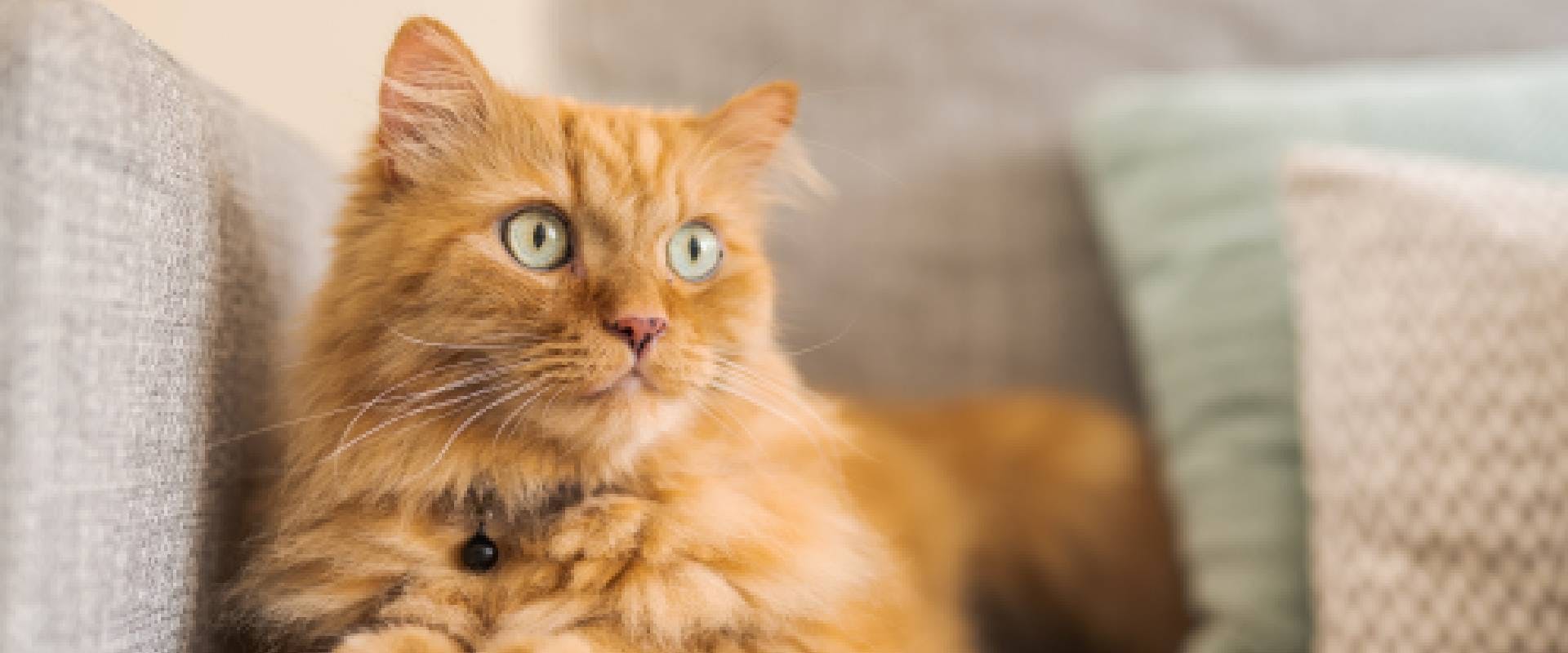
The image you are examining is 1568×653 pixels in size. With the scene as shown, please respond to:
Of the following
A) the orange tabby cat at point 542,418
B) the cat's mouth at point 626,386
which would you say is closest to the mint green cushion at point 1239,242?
the orange tabby cat at point 542,418

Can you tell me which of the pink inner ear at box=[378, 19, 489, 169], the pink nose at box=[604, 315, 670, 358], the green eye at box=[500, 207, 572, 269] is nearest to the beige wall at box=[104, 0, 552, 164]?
the pink inner ear at box=[378, 19, 489, 169]

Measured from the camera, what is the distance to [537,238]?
89 cm

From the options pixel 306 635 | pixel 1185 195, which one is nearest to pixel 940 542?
pixel 1185 195

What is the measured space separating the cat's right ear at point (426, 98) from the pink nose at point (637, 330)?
25cm

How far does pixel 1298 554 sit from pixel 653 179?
866mm

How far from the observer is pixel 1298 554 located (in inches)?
49.1

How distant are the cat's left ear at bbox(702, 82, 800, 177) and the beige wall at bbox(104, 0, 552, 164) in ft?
0.66

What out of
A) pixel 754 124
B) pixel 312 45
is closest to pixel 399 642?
pixel 754 124

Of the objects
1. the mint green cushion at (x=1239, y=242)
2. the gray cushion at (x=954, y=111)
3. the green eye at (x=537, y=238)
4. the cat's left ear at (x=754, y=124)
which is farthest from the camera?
the gray cushion at (x=954, y=111)

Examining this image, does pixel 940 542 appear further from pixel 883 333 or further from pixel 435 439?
pixel 435 439

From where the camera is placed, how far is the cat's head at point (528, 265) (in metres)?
0.84

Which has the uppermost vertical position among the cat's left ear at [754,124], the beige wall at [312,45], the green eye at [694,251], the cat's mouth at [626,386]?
the beige wall at [312,45]

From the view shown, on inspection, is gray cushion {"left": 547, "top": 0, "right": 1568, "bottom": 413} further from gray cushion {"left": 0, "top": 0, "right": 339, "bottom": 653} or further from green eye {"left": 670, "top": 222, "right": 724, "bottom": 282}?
gray cushion {"left": 0, "top": 0, "right": 339, "bottom": 653}

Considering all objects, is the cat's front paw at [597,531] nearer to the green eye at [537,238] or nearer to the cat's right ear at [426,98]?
the green eye at [537,238]
